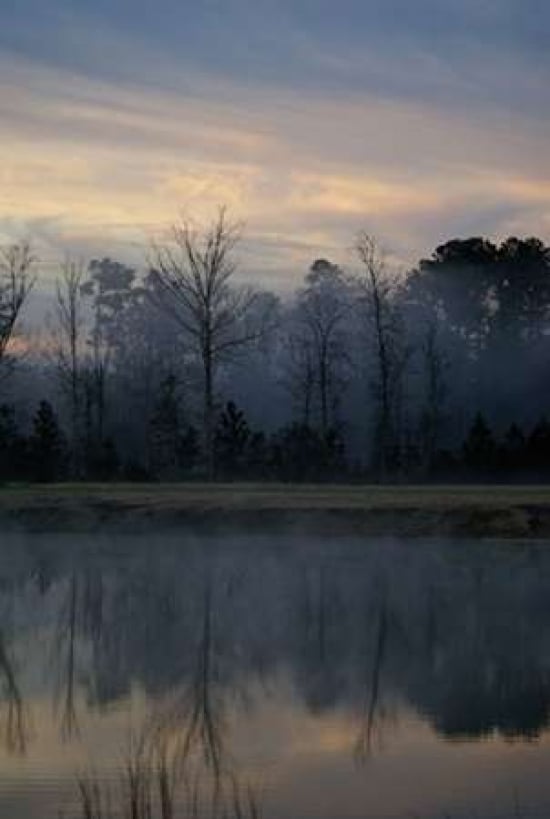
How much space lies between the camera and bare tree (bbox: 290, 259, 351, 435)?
56.3 metres

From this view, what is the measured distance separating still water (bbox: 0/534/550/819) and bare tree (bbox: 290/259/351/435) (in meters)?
28.4

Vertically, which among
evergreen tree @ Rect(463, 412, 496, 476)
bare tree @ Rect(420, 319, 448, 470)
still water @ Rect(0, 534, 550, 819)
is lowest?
still water @ Rect(0, 534, 550, 819)

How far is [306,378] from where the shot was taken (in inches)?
2271

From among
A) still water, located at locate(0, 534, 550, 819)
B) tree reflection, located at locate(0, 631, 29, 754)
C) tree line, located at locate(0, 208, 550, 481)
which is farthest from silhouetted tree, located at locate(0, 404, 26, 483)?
tree reflection, located at locate(0, 631, 29, 754)

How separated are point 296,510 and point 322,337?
24.8 metres

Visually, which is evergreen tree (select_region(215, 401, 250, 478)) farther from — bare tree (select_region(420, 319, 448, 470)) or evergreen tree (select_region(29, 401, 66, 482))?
bare tree (select_region(420, 319, 448, 470))

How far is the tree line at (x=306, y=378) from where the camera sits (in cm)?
4834

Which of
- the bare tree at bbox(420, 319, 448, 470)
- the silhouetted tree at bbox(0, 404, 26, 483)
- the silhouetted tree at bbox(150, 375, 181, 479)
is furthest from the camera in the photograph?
the bare tree at bbox(420, 319, 448, 470)

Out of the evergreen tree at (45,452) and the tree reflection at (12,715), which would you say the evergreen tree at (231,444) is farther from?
the tree reflection at (12,715)

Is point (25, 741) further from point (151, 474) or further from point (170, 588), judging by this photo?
point (151, 474)

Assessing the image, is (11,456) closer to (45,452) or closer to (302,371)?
(45,452)

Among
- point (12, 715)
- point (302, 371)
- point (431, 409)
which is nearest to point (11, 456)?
point (302, 371)

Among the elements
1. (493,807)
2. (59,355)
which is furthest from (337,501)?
(59,355)

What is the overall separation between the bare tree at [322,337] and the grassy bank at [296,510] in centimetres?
1613
